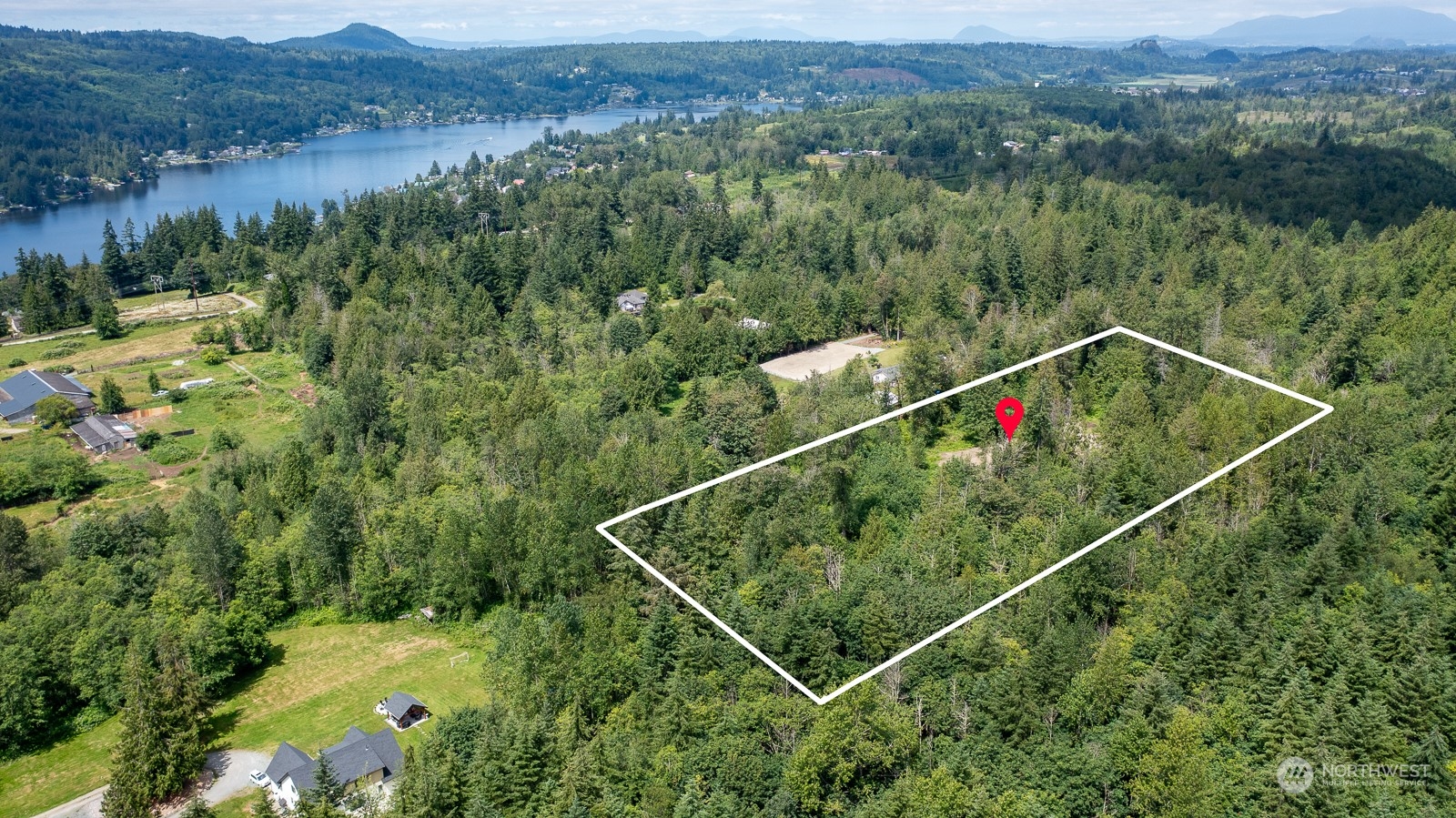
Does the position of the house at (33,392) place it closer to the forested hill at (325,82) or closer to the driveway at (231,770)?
the driveway at (231,770)

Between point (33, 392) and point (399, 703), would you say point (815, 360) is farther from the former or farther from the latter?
point (33, 392)

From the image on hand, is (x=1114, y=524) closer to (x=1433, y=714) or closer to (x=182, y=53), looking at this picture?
(x=1433, y=714)

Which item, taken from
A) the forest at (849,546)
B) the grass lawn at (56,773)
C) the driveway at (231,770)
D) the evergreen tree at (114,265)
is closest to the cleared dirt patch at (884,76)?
the forest at (849,546)

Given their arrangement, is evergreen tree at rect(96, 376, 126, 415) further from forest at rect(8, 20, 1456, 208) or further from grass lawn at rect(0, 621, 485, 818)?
forest at rect(8, 20, 1456, 208)

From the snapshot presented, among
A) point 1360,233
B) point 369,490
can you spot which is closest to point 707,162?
point 1360,233

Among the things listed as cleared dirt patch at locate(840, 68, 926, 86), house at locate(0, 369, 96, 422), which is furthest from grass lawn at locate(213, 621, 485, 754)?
cleared dirt patch at locate(840, 68, 926, 86)

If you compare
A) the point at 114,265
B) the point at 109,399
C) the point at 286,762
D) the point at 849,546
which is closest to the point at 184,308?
the point at 114,265
